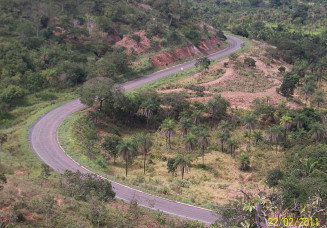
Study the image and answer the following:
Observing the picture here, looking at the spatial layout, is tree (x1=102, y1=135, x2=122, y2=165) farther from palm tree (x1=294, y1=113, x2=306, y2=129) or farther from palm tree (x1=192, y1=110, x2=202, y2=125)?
palm tree (x1=294, y1=113, x2=306, y2=129)

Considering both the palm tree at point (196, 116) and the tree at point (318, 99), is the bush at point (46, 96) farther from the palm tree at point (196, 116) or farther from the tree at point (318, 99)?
the tree at point (318, 99)

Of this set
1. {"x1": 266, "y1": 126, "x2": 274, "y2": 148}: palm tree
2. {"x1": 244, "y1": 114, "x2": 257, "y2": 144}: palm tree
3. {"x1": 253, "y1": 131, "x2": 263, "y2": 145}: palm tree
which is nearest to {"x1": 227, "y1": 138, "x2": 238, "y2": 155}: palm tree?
{"x1": 253, "y1": 131, "x2": 263, "y2": 145}: palm tree

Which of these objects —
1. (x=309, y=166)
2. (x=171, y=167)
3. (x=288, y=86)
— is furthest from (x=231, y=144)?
(x=288, y=86)

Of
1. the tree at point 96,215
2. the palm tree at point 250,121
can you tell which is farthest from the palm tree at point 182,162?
the tree at point 96,215

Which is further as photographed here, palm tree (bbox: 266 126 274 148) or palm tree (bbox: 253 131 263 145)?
palm tree (bbox: 253 131 263 145)

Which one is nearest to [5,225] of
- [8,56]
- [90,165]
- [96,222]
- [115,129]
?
[96,222]

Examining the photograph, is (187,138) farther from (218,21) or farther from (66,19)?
(218,21)
